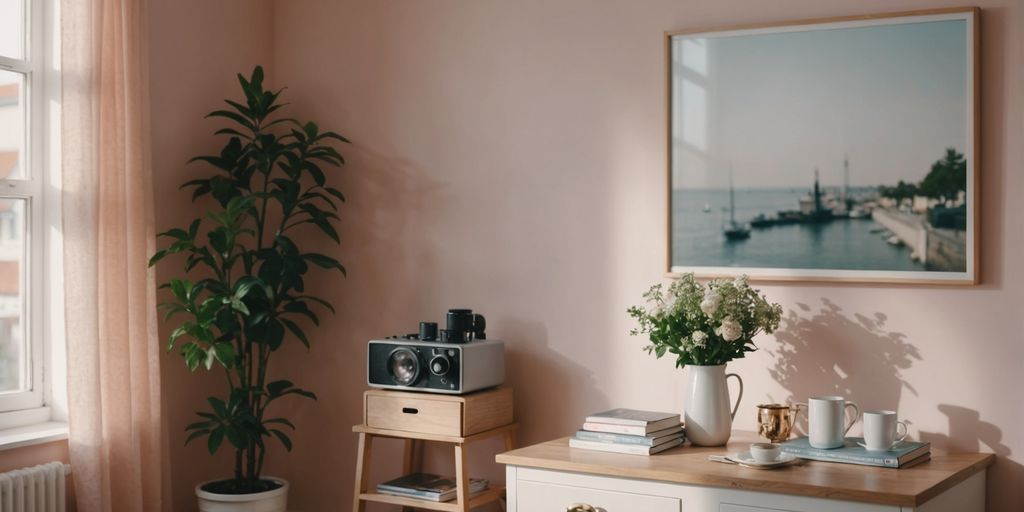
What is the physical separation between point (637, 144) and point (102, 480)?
2024 mm

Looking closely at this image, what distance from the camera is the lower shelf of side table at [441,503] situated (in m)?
3.40

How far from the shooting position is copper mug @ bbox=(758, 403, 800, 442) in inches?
122

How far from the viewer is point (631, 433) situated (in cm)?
300

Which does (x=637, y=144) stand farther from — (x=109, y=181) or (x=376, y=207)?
(x=109, y=181)

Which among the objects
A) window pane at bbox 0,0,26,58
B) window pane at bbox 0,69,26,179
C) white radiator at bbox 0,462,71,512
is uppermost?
window pane at bbox 0,0,26,58

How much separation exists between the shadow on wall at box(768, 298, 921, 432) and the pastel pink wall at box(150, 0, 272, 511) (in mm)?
2085

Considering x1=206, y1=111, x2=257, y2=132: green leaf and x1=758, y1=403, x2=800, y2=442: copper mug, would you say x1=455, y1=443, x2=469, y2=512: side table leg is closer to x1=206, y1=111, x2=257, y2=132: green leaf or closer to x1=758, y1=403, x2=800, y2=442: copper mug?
x1=758, y1=403, x2=800, y2=442: copper mug

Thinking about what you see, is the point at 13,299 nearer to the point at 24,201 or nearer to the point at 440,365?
the point at 24,201

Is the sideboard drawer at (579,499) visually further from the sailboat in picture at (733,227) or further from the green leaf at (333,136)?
the green leaf at (333,136)

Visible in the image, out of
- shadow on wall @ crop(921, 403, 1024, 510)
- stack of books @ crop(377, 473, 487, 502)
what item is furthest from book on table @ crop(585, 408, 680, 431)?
shadow on wall @ crop(921, 403, 1024, 510)

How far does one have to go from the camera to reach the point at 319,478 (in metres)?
4.11

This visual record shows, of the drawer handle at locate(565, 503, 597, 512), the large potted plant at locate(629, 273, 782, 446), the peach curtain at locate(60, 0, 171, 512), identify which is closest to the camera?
the drawer handle at locate(565, 503, 597, 512)

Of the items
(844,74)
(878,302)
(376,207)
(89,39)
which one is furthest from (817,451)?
(89,39)

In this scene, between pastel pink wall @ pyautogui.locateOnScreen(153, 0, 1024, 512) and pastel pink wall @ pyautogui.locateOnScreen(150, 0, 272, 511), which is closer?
pastel pink wall @ pyautogui.locateOnScreen(153, 0, 1024, 512)
